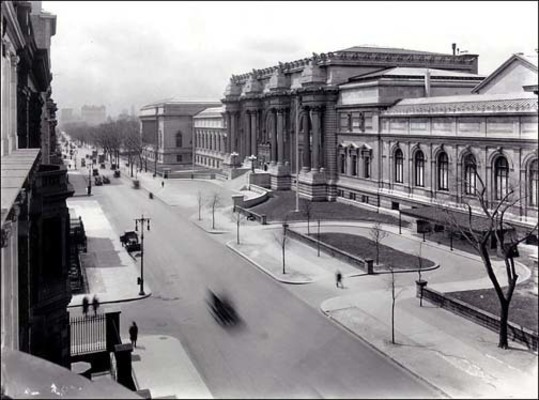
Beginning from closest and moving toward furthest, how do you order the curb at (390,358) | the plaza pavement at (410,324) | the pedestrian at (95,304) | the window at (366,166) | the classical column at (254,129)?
the curb at (390,358), the plaza pavement at (410,324), the pedestrian at (95,304), the window at (366,166), the classical column at (254,129)

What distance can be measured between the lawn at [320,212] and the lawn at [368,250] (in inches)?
267

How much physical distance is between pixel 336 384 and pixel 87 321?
36.7 feet

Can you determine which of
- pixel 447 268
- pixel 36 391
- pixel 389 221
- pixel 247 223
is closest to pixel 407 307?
pixel 447 268

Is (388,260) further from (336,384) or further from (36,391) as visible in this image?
(36,391)

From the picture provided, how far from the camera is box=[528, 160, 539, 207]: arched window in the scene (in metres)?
38.6

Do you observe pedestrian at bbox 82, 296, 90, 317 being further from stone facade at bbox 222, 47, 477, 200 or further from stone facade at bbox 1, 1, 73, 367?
stone facade at bbox 222, 47, 477, 200

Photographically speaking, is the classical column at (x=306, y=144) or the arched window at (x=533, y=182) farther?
the classical column at (x=306, y=144)

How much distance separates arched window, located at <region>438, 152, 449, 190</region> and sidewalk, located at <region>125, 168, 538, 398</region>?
5.54 m

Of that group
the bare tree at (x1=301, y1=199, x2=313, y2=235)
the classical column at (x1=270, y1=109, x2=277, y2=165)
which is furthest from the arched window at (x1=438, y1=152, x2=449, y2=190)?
the classical column at (x1=270, y1=109, x2=277, y2=165)

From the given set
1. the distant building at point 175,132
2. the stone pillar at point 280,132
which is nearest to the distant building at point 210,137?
the distant building at point 175,132

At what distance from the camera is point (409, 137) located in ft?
170

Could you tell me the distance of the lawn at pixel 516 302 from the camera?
Result: 1010 inches

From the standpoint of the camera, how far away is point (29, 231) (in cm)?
1883

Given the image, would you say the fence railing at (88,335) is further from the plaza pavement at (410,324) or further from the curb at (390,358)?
the curb at (390,358)
